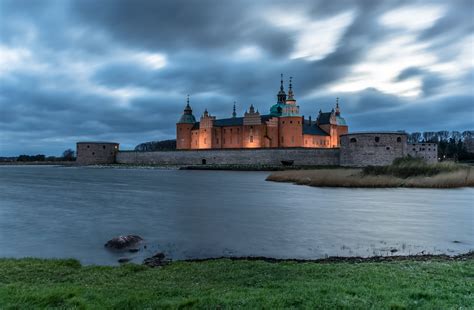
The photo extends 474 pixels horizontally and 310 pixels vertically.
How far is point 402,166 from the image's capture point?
25.3 meters

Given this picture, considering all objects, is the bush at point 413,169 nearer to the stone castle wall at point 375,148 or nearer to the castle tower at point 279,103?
the stone castle wall at point 375,148

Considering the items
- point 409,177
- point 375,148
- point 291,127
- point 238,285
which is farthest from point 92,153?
point 238,285

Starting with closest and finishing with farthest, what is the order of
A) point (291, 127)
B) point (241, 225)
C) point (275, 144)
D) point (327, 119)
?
point (241, 225) → point (291, 127) → point (275, 144) → point (327, 119)

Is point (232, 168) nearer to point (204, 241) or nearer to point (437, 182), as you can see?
point (437, 182)

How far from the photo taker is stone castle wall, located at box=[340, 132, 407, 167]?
43.2 metres

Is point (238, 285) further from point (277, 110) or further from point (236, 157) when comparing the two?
point (277, 110)

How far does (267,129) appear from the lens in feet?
185

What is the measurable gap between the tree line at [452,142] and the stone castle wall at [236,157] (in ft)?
90.4

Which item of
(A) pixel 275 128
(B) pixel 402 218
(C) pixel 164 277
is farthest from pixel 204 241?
(A) pixel 275 128

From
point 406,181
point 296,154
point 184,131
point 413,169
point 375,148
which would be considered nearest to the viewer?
point 406,181

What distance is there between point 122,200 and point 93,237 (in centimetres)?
800

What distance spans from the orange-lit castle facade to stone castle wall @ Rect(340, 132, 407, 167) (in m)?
11.1

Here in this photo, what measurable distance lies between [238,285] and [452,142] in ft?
272

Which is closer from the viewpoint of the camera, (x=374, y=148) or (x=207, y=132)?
(x=374, y=148)
